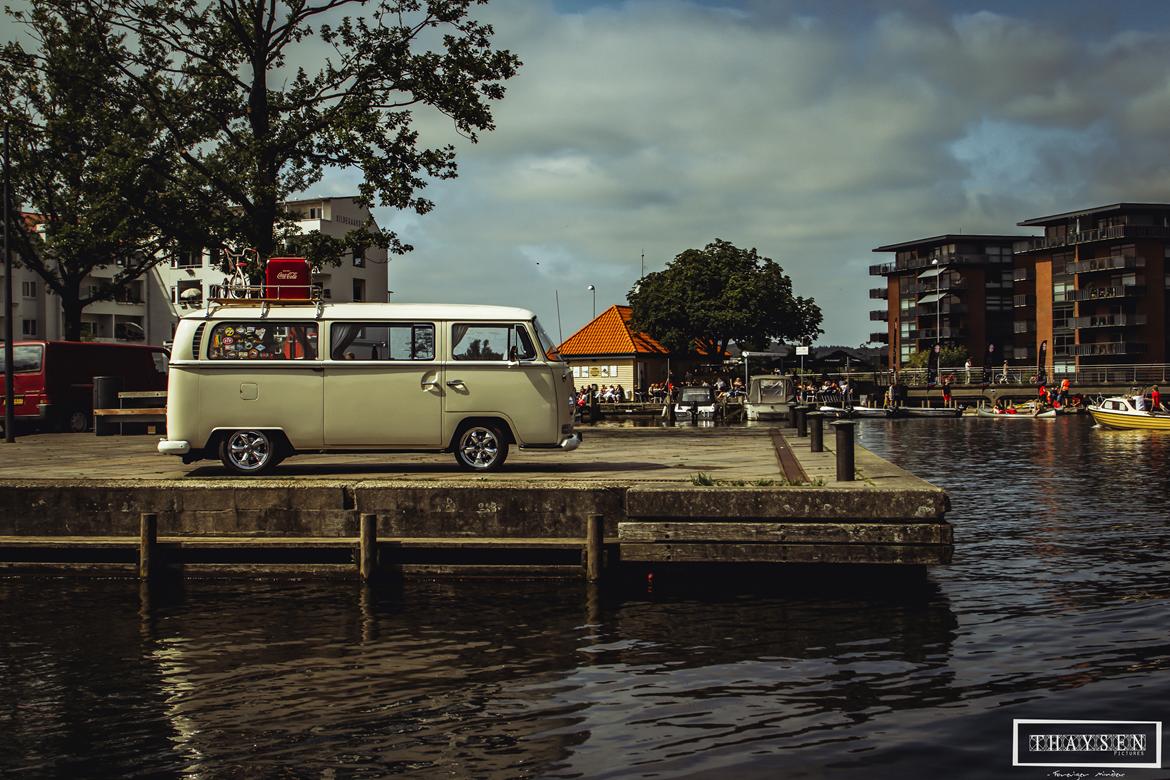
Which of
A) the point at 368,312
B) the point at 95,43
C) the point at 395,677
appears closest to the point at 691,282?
the point at 95,43

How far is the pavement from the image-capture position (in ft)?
48.3

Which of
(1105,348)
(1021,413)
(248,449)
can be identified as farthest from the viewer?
(1105,348)

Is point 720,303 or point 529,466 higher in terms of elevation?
Result: point 720,303

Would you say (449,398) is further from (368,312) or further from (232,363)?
(232,363)

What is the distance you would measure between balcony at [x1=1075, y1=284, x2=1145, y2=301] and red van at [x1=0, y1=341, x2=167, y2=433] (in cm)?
9544

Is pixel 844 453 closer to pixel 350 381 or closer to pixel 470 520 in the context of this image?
pixel 470 520

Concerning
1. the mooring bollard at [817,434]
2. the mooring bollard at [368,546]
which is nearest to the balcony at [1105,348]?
the mooring bollard at [817,434]

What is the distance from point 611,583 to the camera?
1380 centimetres

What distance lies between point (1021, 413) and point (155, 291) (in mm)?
66404

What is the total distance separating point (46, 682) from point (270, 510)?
4.44 metres

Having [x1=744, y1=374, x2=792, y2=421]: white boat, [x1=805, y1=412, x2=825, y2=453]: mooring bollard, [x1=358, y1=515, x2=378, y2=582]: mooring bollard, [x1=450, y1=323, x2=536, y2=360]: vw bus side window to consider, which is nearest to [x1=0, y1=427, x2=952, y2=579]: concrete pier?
[x1=358, y1=515, x2=378, y2=582]: mooring bollard

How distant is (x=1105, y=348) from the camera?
10606 cm

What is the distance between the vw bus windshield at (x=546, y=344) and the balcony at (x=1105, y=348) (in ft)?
331

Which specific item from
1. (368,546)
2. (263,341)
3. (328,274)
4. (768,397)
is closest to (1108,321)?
(768,397)
